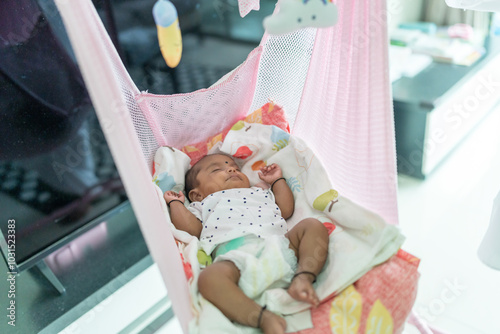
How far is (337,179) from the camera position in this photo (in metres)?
1.35

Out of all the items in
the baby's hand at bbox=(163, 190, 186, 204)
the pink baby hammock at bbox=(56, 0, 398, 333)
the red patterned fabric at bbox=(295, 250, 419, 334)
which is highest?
the pink baby hammock at bbox=(56, 0, 398, 333)

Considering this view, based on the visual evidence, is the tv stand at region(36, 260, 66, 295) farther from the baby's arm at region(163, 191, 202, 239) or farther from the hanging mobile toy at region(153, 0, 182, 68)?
the hanging mobile toy at region(153, 0, 182, 68)

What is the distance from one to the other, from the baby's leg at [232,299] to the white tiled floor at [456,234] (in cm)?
69

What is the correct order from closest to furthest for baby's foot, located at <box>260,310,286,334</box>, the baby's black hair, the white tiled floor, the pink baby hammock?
the pink baby hammock → baby's foot, located at <box>260,310,286,334</box> → the baby's black hair → the white tiled floor

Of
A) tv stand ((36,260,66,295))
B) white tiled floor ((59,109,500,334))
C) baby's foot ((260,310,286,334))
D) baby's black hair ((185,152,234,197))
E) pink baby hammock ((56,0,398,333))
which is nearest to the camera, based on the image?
pink baby hammock ((56,0,398,333))

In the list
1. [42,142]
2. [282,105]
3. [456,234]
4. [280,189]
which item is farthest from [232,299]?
[456,234]

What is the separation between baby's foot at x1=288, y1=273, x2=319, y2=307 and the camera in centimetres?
104

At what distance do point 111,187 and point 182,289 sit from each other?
93 cm

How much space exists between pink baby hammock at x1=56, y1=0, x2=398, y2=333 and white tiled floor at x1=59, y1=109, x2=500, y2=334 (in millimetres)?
628

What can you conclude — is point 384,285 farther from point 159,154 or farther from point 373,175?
Result: point 159,154

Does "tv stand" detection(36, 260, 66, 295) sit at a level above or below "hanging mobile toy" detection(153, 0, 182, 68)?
below

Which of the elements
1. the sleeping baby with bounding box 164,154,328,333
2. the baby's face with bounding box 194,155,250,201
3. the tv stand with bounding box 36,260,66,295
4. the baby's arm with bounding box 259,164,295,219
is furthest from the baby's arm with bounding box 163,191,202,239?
the tv stand with bounding box 36,260,66,295

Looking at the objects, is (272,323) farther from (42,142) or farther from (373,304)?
(42,142)

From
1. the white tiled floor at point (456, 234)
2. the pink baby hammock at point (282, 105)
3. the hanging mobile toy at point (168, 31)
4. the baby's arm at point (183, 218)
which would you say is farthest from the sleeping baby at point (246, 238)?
the white tiled floor at point (456, 234)
